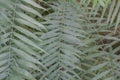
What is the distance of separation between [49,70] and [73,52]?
4.4 inches

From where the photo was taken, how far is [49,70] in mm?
1120

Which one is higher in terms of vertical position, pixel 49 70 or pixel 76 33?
pixel 76 33

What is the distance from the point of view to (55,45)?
3.82 ft

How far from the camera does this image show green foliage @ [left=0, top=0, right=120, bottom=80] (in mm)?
946

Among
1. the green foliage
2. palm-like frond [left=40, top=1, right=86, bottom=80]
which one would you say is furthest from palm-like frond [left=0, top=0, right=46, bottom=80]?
palm-like frond [left=40, top=1, right=86, bottom=80]

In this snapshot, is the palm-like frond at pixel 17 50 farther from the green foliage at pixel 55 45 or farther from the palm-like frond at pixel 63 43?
the palm-like frond at pixel 63 43

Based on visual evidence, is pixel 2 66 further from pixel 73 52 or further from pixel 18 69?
pixel 73 52

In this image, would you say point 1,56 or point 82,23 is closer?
point 1,56

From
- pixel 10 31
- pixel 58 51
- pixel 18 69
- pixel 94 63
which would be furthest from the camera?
pixel 94 63

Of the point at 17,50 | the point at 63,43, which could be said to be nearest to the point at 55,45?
the point at 63,43

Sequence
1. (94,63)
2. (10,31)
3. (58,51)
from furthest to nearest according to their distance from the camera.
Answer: (94,63) → (58,51) → (10,31)

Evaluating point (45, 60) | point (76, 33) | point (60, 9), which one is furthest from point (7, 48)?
point (60, 9)

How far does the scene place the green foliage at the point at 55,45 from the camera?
946 mm

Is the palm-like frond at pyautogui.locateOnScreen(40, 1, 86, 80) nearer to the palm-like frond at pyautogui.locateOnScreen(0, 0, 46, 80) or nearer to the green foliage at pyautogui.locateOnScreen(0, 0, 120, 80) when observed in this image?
the green foliage at pyautogui.locateOnScreen(0, 0, 120, 80)
